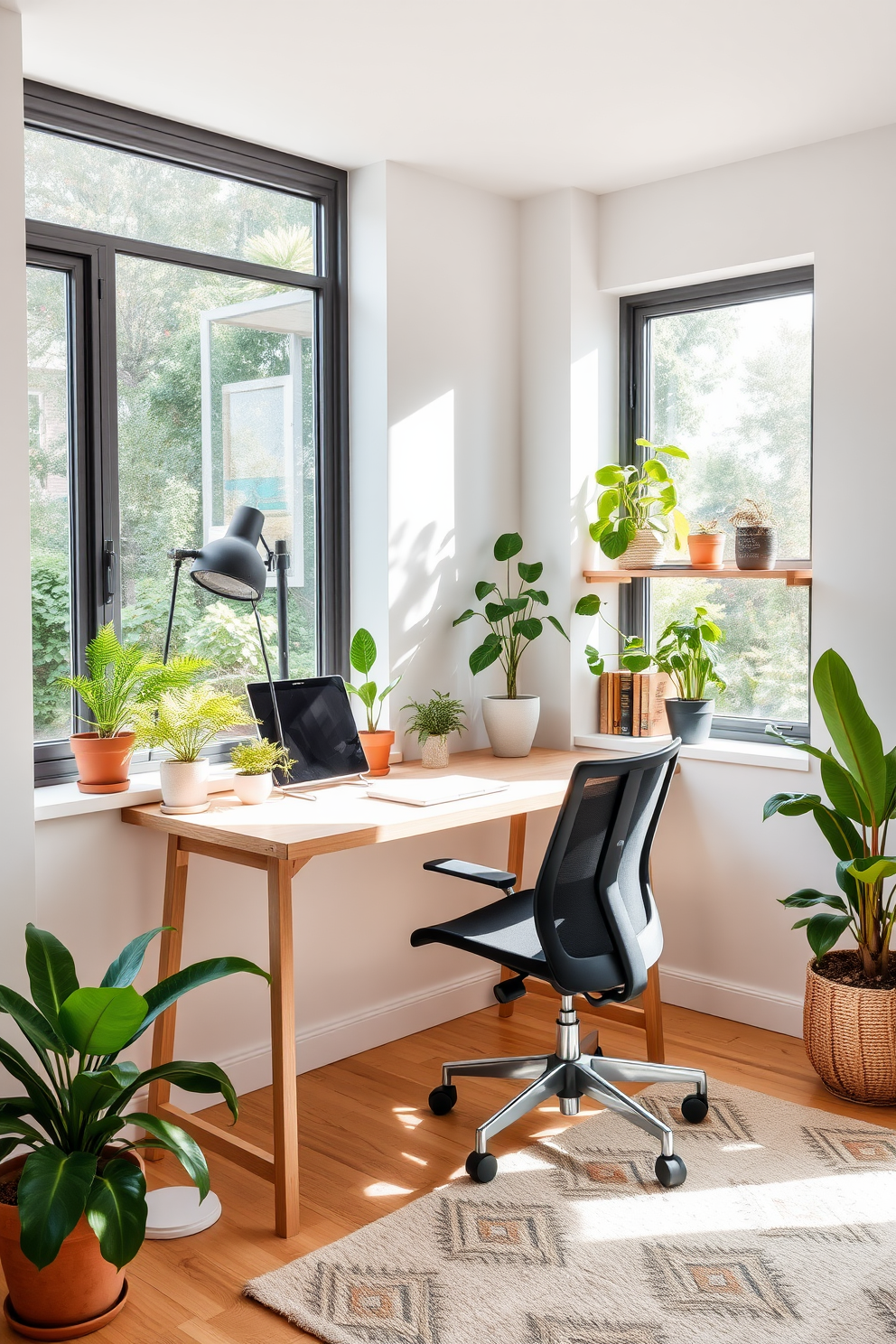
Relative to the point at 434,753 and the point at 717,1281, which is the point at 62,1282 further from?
the point at 434,753

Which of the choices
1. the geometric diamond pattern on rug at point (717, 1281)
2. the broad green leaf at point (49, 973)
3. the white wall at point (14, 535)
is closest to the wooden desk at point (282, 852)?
the white wall at point (14, 535)

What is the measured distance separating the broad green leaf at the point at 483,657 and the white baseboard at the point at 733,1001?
1.16m

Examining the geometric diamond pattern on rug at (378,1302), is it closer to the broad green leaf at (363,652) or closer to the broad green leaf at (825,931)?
the broad green leaf at (825,931)

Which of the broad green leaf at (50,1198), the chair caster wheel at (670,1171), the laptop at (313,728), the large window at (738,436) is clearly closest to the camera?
the broad green leaf at (50,1198)

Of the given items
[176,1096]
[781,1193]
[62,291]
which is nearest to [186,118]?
[62,291]

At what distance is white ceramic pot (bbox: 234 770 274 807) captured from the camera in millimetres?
2941

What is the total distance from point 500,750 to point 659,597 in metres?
0.80

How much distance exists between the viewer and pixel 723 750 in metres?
3.68

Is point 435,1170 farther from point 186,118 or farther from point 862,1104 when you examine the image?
point 186,118

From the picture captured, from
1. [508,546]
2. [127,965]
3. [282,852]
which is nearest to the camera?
[127,965]

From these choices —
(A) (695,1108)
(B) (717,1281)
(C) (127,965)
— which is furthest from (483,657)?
(B) (717,1281)

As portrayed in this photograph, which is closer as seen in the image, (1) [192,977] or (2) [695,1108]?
(1) [192,977]

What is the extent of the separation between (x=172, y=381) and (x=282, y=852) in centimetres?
145

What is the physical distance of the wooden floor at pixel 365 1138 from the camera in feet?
7.43
